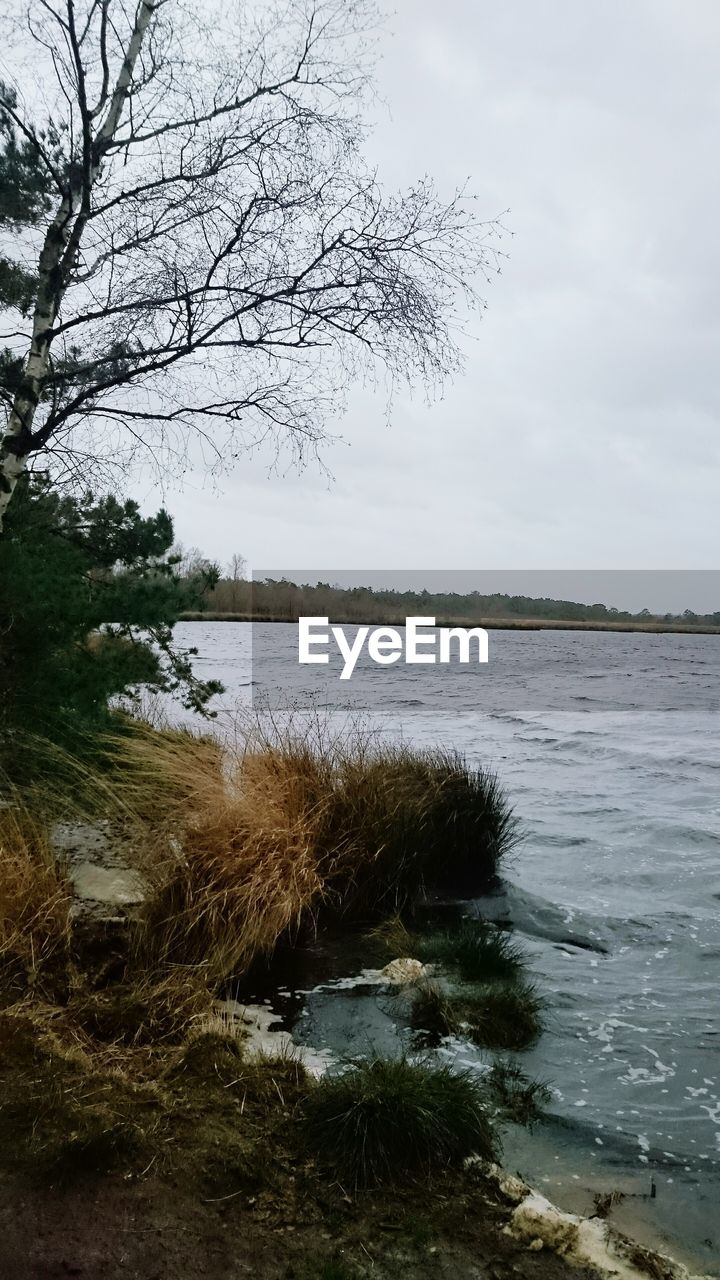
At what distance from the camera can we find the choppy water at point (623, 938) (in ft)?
13.2

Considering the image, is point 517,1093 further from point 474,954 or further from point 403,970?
point 474,954

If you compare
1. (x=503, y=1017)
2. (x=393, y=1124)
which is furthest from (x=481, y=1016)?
(x=393, y=1124)

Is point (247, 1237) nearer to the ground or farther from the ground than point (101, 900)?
nearer to the ground

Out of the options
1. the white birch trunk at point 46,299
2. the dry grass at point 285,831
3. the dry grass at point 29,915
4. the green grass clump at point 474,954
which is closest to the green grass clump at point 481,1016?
the green grass clump at point 474,954

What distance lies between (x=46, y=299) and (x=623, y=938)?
7.58 m

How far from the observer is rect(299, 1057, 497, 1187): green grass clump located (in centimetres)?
347

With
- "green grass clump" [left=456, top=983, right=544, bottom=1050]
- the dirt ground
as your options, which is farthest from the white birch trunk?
the dirt ground

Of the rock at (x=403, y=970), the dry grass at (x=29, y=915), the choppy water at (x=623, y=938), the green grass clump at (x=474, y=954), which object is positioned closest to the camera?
the choppy water at (x=623, y=938)

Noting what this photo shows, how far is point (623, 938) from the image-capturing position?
7371mm

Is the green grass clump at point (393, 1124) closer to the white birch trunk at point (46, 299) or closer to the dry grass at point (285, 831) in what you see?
the dry grass at point (285, 831)

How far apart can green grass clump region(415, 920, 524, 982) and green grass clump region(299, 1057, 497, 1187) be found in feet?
6.29

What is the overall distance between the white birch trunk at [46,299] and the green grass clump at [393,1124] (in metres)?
5.67

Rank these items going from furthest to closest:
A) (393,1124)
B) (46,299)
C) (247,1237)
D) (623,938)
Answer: (46,299) < (623,938) < (393,1124) < (247,1237)

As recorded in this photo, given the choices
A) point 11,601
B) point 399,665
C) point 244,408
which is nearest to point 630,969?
point 11,601
